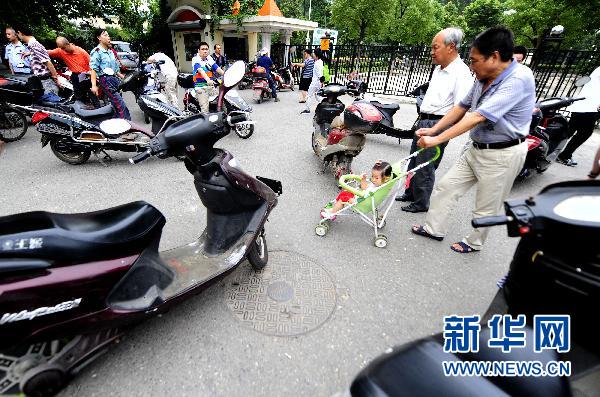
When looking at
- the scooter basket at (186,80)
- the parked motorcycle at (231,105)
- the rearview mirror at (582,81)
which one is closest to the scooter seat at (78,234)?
the parked motorcycle at (231,105)

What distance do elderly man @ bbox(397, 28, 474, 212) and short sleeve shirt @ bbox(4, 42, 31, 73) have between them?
8202 mm

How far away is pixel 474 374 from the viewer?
0.97 m

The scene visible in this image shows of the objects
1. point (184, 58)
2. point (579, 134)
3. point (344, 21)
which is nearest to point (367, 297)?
point (579, 134)

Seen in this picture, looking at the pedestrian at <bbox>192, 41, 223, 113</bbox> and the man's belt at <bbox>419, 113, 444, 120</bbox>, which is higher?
the man's belt at <bbox>419, 113, 444, 120</bbox>

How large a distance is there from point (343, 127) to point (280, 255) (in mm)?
2276

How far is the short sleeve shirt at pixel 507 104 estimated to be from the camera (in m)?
2.50

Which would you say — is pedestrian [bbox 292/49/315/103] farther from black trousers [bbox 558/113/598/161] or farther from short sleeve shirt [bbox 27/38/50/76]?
black trousers [bbox 558/113/598/161]

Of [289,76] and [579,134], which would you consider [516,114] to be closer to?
[579,134]

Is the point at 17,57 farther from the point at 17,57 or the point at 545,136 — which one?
the point at 545,136

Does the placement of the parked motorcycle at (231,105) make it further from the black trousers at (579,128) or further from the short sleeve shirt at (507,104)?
the black trousers at (579,128)

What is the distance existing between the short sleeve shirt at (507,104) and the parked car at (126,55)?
53.9 ft

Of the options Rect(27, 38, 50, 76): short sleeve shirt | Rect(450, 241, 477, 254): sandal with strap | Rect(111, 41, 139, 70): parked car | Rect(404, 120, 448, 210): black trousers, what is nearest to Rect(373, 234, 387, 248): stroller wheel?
Rect(450, 241, 477, 254): sandal with strap

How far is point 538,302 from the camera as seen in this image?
1.55 m

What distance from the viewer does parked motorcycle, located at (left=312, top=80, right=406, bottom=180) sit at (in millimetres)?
4055
